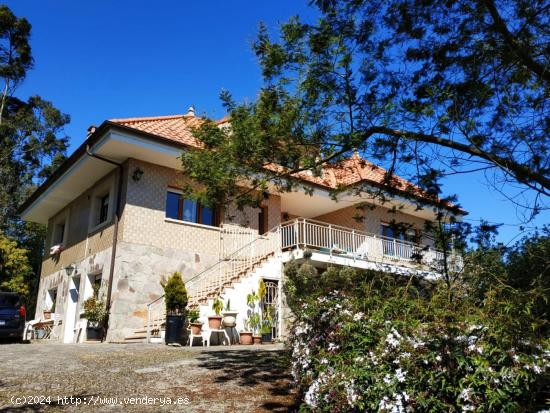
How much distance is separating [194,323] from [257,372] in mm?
5512

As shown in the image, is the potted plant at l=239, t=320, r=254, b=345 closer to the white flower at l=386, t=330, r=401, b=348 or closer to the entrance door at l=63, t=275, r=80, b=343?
the entrance door at l=63, t=275, r=80, b=343

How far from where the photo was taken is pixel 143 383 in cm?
592

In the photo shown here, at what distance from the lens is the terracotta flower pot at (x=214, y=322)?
12359mm

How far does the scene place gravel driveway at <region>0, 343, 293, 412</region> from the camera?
16.4ft

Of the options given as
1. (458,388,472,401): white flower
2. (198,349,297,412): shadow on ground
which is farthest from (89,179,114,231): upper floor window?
(458,388,472,401): white flower

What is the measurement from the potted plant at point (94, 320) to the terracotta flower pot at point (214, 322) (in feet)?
9.95

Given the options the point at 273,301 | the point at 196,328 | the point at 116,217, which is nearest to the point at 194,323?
the point at 196,328

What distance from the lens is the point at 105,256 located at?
14484 millimetres

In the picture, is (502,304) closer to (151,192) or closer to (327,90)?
(327,90)

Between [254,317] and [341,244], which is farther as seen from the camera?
[341,244]

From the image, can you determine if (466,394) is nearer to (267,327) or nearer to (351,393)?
(351,393)

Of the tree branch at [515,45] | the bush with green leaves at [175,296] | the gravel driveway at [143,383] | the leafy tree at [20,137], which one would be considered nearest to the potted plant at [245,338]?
the bush with green leaves at [175,296]

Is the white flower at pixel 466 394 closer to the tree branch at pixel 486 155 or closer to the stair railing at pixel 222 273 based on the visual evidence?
the tree branch at pixel 486 155

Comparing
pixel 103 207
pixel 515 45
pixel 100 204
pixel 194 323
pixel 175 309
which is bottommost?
pixel 194 323
